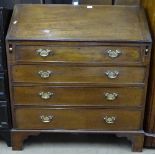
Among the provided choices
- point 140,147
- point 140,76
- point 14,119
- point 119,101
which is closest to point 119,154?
point 140,147

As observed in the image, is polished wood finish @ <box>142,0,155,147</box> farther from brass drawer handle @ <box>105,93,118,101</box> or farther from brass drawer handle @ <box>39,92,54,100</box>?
brass drawer handle @ <box>39,92,54,100</box>

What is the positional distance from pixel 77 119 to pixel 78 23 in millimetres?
615

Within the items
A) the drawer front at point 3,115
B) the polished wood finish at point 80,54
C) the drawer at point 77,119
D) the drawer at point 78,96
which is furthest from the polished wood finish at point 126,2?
the drawer front at point 3,115

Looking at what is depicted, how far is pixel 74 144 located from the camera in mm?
2365

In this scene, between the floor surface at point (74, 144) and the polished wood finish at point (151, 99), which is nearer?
the polished wood finish at point (151, 99)

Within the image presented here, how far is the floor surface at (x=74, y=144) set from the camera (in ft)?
7.54

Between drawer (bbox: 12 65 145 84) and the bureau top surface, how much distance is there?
0.19 m

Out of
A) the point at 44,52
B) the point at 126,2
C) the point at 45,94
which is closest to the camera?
the point at 44,52

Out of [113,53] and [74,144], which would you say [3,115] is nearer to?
[74,144]

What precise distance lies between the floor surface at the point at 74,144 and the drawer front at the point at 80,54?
67 cm

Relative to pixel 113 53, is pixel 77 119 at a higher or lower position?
lower

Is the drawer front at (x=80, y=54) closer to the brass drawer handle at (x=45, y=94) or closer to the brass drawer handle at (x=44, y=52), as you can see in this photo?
the brass drawer handle at (x=44, y=52)

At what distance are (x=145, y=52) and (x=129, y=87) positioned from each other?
0.25 meters

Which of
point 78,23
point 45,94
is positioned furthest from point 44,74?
point 78,23
